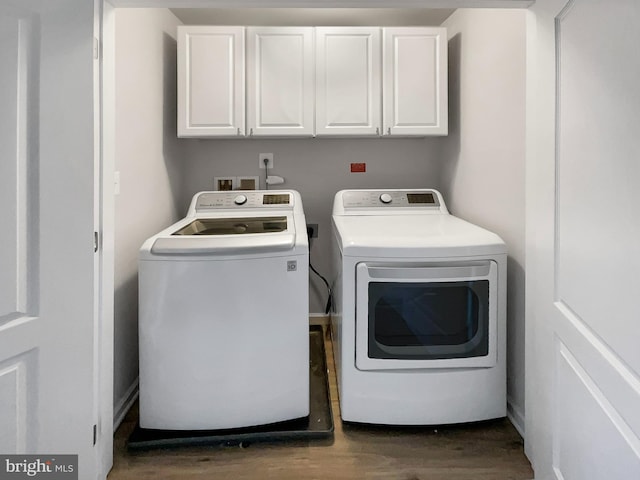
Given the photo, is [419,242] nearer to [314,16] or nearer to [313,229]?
[313,229]

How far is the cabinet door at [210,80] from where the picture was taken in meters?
2.25

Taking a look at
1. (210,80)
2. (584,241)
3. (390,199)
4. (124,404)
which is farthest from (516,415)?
(210,80)

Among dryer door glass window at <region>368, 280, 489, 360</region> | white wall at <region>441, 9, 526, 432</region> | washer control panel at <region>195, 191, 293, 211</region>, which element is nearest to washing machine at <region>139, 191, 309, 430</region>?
dryer door glass window at <region>368, 280, 489, 360</region>

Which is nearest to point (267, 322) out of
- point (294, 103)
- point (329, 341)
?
point (329, 341)

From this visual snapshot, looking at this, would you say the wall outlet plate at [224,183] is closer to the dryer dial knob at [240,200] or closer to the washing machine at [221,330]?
the dryer dial knob at [240,200]

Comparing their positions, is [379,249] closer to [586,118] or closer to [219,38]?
[586,118]

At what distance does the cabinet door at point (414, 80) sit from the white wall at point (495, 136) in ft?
0.44

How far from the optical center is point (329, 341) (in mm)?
2531

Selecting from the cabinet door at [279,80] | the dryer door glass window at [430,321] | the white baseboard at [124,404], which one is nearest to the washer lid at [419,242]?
the dryer door glass window at [430,321]

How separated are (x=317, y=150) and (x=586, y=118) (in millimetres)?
1917

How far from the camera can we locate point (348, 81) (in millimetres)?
2322

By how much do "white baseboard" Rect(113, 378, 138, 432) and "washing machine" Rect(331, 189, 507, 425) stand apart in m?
1.01

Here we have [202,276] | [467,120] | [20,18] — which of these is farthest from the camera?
[467,120]

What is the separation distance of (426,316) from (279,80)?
5.25 feet
